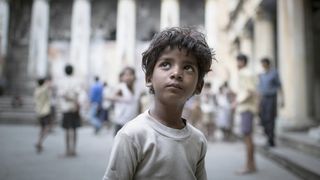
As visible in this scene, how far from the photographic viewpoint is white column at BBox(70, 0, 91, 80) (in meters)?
25.2

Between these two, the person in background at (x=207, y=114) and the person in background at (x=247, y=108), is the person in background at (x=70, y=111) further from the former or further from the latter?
the person in background at (x=207, y=114)

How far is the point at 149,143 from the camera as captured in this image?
4.77ft

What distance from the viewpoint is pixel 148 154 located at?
1465 millimetres

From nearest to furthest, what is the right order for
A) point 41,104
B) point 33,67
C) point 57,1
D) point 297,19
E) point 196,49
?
point 196,49, point 41,104, point 297,19, point 33,67, point 57,1

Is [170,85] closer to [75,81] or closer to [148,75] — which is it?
[148,75]

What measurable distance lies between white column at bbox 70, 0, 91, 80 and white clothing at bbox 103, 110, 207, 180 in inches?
957

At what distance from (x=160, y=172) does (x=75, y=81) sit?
6099 millimetres

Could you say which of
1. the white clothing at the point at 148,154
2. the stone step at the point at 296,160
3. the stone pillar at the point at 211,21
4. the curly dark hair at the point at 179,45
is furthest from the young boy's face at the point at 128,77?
the stone pillar at the point at 211,21

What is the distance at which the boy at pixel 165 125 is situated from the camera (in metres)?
1.45

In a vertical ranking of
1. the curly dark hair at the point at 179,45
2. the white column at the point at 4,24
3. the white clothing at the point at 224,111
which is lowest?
the white clothing at the point at 224,111

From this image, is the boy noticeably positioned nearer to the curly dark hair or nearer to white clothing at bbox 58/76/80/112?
the curly dark hair

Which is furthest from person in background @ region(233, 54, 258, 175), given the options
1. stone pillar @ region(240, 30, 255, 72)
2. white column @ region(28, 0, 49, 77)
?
white column @ region(28, 0, 49, 77)

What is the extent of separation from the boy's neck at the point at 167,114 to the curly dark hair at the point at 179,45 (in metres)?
0.17

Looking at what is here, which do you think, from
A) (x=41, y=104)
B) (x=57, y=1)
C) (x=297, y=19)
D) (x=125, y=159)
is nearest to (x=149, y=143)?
(x=125, y=159)
